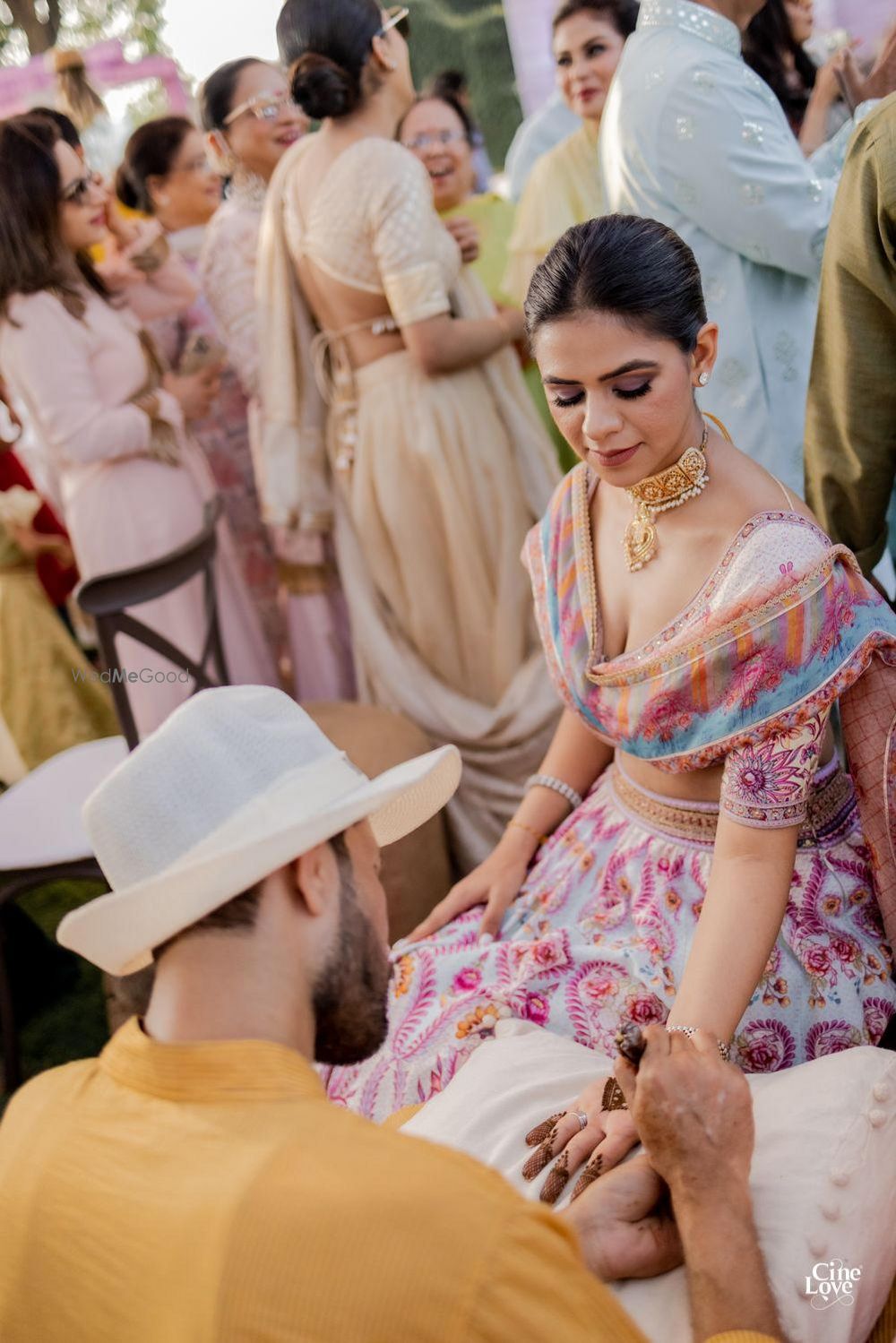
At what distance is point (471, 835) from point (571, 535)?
4.27 ft

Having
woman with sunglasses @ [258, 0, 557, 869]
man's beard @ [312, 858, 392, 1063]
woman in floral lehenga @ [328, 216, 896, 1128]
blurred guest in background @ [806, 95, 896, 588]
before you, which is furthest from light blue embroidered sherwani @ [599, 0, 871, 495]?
man's beard @ [312, 858, 392, 1063]

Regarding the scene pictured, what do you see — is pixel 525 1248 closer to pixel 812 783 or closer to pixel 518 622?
pixel 812 783

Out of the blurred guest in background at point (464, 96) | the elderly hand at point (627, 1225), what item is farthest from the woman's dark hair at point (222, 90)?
the elderly hand at point (627, 1225)

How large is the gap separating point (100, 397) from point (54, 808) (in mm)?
1003

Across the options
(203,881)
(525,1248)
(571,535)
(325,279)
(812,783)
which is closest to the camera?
(525,1248)

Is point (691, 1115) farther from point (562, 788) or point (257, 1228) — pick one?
point (562, 788)

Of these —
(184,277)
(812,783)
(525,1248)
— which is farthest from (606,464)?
(184,277)

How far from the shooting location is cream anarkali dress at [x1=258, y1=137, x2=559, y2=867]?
9.46 feet

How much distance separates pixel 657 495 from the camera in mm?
1491

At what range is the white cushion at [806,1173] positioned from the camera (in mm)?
1013

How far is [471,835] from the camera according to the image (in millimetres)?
2846

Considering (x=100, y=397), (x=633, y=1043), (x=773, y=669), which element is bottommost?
(x=633, y=1043)

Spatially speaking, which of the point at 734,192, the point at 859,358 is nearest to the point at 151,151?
the point at 734,192

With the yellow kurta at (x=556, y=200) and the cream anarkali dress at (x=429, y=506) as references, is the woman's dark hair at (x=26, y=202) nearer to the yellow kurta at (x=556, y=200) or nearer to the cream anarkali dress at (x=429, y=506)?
the cream anarkali dress at (x=429, y=506)
